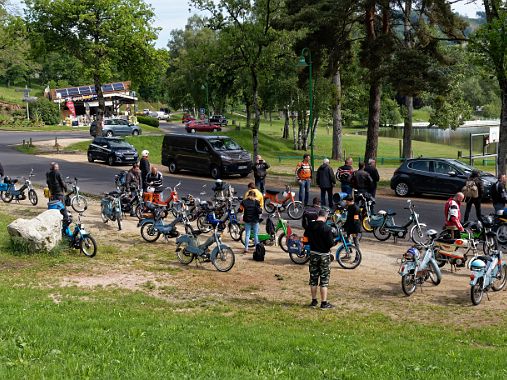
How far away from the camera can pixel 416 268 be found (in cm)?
1133

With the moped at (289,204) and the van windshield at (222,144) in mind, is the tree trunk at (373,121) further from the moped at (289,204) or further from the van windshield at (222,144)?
the moped at (289,204)

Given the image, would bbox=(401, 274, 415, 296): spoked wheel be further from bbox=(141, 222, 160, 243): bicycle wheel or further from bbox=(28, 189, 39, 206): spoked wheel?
bbox=(28, 189, 39, 206): spoked wheel

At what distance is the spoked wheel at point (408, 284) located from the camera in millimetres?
11234

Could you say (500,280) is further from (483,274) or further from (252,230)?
(252,230)

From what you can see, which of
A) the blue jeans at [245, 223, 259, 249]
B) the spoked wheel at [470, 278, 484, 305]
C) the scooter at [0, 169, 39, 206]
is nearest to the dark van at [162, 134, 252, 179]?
the scooter at [0, 169, 39, 206]

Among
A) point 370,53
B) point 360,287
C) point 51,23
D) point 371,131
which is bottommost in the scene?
point 360,287

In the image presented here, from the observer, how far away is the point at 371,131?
29.8 metres

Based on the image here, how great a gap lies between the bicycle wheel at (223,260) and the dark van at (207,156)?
53.3ft

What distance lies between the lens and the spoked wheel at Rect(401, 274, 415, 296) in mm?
11234

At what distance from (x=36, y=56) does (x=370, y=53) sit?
73.5ft

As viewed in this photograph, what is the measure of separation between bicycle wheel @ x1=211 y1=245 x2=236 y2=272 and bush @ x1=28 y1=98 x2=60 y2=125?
59874 millimetres

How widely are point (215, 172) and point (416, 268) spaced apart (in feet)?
61.9

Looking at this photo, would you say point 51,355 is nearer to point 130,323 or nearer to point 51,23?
point 130,323

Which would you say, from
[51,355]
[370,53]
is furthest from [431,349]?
[370,53]
